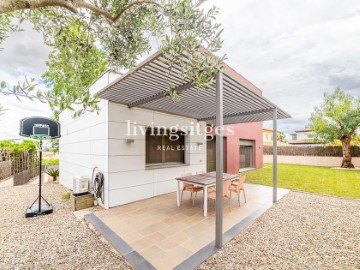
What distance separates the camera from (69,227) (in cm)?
404

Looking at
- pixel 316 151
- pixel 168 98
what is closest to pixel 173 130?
pixel 168 98

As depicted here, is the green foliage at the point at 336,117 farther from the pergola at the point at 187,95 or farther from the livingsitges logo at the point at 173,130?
the livingsitges logo at the point at 173,130

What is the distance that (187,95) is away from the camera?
5.21 metres

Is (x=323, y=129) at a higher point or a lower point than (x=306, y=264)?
higher

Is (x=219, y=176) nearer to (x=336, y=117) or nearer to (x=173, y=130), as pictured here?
(x=173, y=130)

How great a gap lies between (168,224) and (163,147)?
343 centimetres

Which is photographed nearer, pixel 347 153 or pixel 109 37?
pixel 109 37

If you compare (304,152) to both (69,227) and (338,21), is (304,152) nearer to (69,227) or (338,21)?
(338,21)

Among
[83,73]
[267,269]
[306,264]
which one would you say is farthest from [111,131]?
[306,264]

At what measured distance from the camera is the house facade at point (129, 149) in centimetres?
530

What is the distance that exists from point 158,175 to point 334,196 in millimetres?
6526

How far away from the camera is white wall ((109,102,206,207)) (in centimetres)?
527

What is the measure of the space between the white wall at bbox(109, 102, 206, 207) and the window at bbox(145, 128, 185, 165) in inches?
16.3

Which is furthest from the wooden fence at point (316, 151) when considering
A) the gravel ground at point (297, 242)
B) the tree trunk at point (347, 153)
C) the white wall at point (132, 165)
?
the white wall at point (132, 165)
